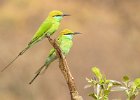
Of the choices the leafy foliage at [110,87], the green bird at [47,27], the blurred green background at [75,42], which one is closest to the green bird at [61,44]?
the green bird at [47,27]

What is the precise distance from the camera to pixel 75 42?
5316mm

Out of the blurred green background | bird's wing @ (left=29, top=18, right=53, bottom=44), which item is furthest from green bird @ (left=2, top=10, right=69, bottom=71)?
the blurred green background

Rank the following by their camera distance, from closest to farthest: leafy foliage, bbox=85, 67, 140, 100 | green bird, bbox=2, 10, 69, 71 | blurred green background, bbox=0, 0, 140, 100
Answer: leafy foliage, bbox=85, 67, 140, 100 < green bird, bbox=2, 10, 69, 71 < blurred green background, bbox=0, 0, 140, 100

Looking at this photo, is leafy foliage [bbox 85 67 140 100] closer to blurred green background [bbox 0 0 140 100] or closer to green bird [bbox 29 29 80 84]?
green bird [bbox 29 29 80 84]

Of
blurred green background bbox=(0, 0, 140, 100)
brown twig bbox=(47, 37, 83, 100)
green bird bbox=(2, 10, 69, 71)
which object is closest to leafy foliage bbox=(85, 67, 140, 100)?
brown twig bbox=(47, 37, 83, 100)

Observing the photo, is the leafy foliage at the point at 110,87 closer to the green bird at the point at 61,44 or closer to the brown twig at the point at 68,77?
the brown twig at the point at 68,77

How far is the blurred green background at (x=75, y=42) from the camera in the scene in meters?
4.85

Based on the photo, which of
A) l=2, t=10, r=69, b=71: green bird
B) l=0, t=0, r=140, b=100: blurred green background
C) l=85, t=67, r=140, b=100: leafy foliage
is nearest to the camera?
l=85, t=67, r=140, b=100: leafy foliage

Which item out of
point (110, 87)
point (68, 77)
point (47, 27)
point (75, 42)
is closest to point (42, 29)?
point (47, 27)

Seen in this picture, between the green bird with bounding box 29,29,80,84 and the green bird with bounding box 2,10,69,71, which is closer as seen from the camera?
the green bird with bounding box 29,29,80,84

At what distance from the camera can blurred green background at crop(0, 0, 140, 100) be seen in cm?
485

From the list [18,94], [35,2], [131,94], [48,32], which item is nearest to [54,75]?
[18,94]

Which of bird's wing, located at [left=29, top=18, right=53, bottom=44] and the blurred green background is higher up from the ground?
bird's wing, located at [left=29, top=18, right=53, bottom=44]

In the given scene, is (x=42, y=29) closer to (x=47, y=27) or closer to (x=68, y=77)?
(x=47, y=27)
